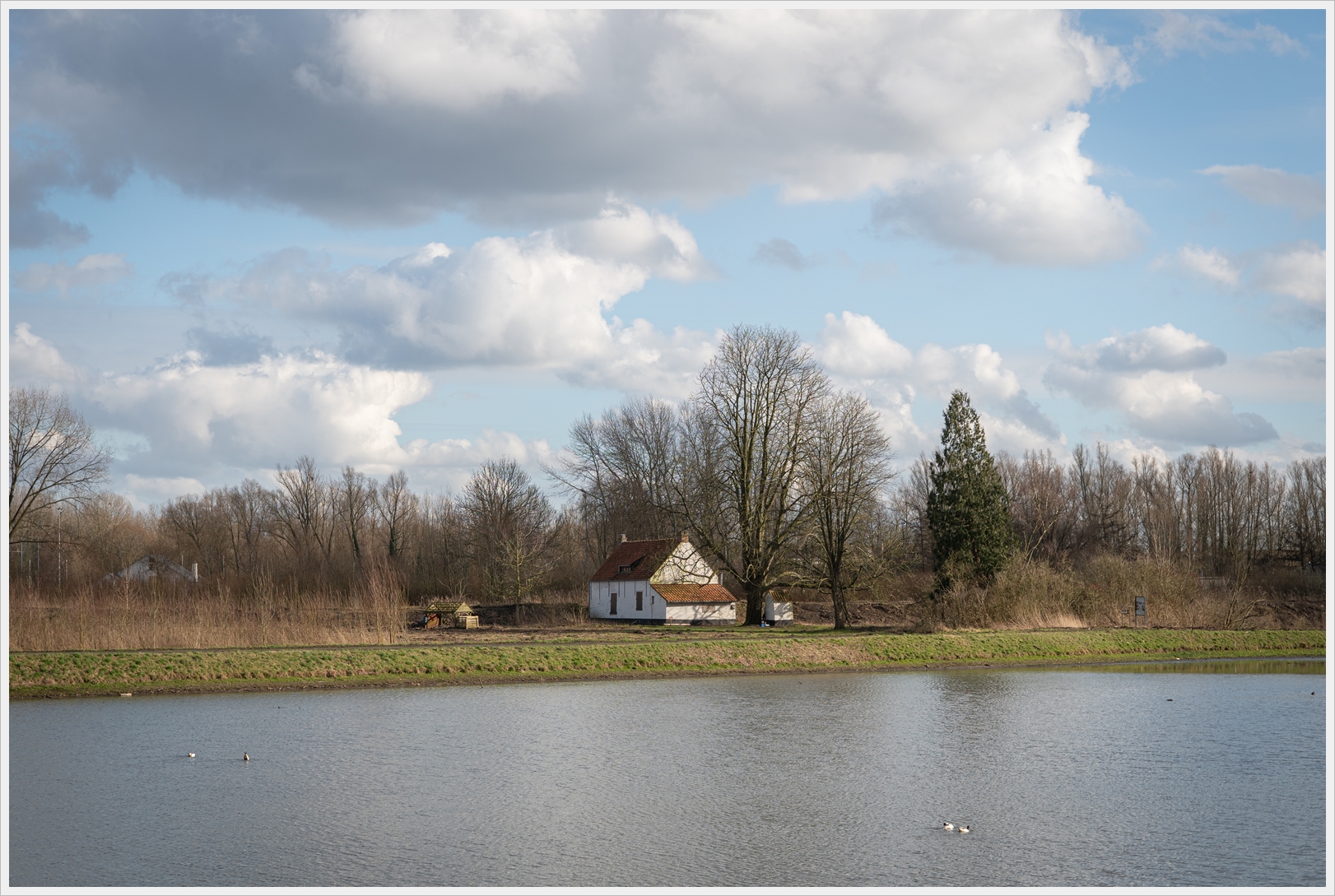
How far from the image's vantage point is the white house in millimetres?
49125

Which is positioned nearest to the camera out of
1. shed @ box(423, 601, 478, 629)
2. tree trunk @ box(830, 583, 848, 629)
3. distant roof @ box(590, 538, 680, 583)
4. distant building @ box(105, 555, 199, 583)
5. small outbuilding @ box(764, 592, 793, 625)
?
tree trunk @ box(830, 583, 848, 629)

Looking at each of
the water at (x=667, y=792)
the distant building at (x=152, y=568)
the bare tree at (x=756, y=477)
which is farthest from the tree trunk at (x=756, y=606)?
the distant building at (x=152, y=568)

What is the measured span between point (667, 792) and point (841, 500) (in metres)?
32.6

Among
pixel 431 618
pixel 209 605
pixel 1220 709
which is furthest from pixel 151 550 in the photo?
pixel 1220 709

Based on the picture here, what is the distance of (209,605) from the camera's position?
2705cm

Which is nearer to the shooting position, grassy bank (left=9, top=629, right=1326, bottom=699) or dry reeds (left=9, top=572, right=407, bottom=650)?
grassy bank (left=9, top=629, right=1326, bottom=699)

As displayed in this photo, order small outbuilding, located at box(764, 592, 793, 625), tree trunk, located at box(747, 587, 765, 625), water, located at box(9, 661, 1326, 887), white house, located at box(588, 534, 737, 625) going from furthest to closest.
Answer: white house, located at box(588, 534, 737, 625)
small outbuilding, located at box(764, 592, 793, 625)
tree trunk, located at box(747, 587, 765, 625)
water, located at box(9, 661, 1326, 887)

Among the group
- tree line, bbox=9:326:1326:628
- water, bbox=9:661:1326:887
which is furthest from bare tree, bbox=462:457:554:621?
water, bbox=9:661:1326:887

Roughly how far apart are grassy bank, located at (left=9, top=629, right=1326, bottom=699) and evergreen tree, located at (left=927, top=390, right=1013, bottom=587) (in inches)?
263

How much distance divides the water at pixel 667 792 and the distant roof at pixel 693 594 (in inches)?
1129

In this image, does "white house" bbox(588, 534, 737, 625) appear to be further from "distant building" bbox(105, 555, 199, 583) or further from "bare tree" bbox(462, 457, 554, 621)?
"distant building" bbox(105, 555, 199, 583)

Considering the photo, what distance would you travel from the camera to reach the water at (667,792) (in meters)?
8.69

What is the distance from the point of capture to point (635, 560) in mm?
53094

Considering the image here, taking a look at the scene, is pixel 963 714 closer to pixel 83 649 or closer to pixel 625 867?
pixel 625 867
